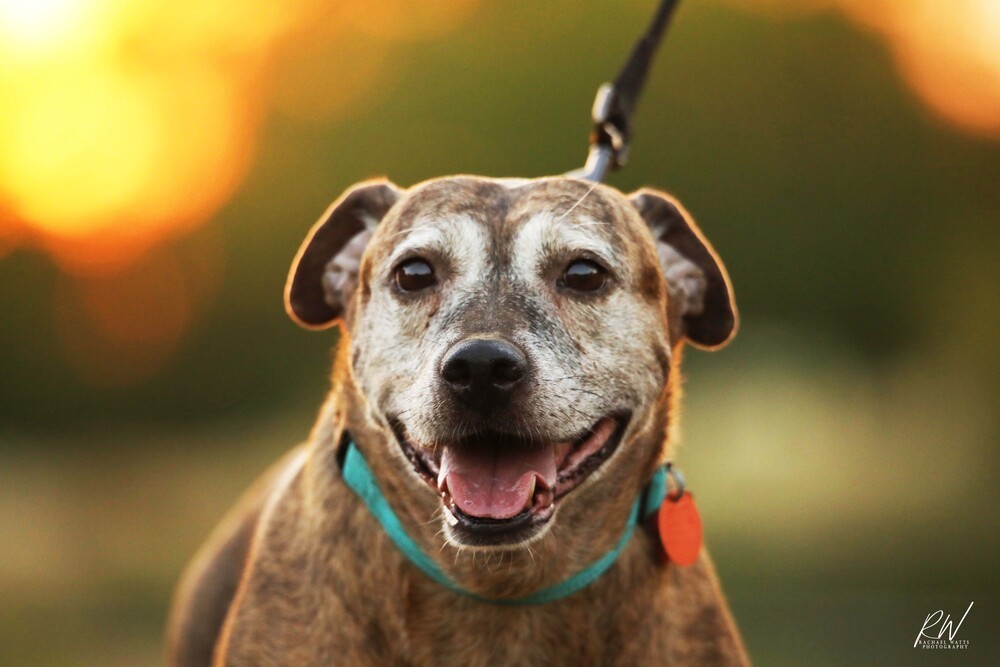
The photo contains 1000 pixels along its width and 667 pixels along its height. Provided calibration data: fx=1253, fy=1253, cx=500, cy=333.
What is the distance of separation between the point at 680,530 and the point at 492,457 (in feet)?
2.43

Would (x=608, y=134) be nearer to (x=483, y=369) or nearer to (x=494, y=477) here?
(x=483, y=369)

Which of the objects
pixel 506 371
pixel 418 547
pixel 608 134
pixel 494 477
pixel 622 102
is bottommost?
pixel 418 547

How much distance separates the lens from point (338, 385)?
399 cm

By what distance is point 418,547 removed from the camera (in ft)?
12.0

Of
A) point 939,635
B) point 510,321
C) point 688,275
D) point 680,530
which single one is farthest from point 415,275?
point 939,635

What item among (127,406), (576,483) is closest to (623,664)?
(576,483)

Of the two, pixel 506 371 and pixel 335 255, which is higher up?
pixel 335 255

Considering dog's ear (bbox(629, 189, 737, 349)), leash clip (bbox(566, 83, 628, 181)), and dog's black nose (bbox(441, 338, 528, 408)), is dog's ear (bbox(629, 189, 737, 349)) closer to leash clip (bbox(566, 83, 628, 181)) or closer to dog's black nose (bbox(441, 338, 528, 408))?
leash clip (bbox(566, 83, 628, 181))

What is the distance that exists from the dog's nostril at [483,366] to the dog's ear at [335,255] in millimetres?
920

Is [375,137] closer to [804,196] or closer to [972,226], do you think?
[804,196]

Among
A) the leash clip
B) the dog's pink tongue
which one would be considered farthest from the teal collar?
the leash clip

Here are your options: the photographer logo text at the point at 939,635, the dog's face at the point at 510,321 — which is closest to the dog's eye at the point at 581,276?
the dog's face at the point at 510,321

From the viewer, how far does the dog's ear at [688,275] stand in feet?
13.8

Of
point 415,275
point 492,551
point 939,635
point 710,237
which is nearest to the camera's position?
point 492,551
